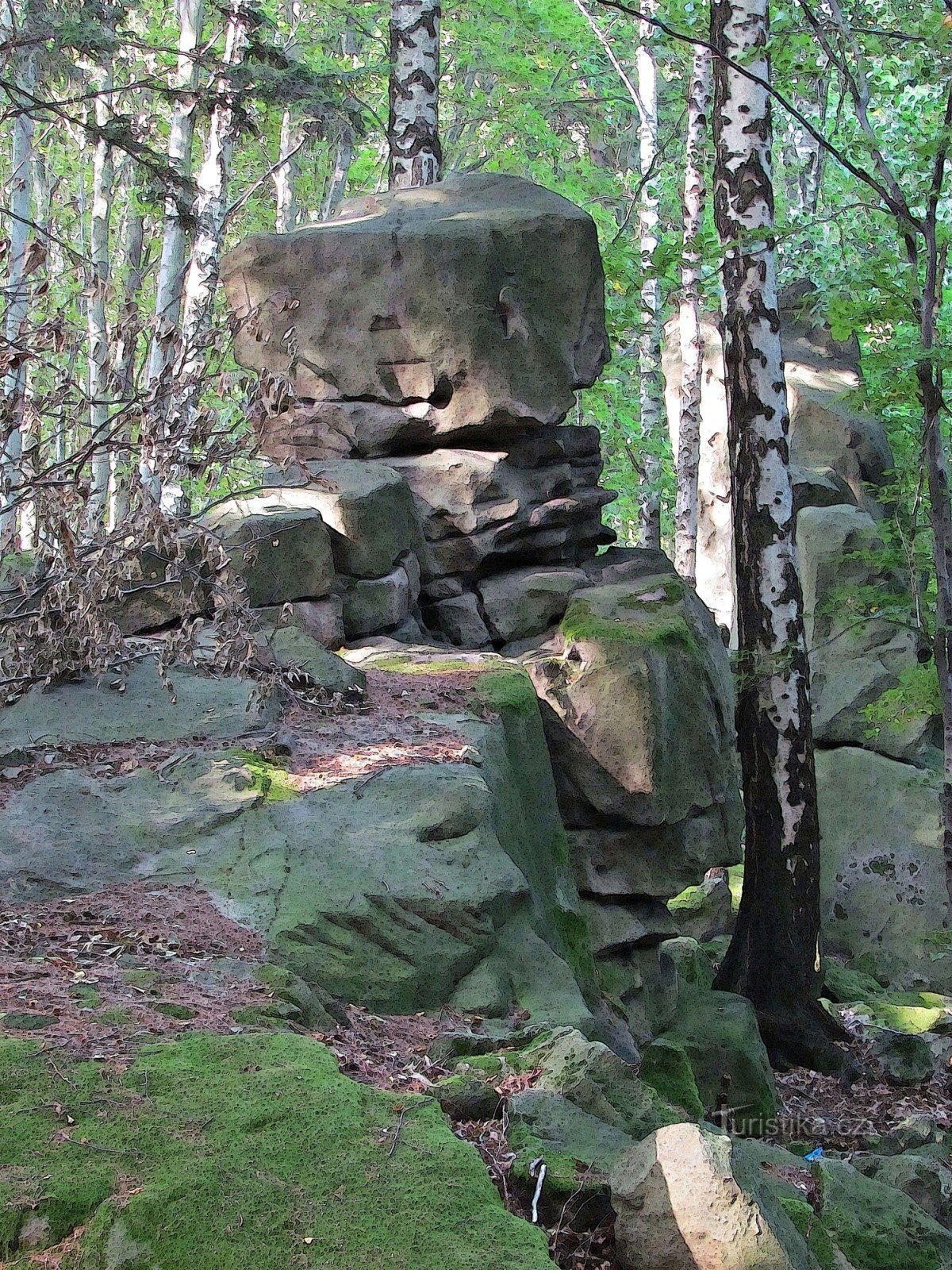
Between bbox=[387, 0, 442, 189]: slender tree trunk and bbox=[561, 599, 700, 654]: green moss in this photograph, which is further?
bbox=[387, 0, 442, 189]: slender tree trunk

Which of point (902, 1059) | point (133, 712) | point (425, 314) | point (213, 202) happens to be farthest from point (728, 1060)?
point (213, 202)

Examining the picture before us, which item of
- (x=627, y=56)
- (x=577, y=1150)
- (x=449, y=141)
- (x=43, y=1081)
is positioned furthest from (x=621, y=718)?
(x=627, y=56)

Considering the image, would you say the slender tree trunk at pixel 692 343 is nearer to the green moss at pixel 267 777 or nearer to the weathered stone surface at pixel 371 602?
the weathered stone surface at pixel 371 602

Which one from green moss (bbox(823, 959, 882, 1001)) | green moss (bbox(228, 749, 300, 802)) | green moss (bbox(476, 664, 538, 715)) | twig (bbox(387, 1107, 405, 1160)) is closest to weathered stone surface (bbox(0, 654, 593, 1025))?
green moss (bbox(228, 749, 300, 802))

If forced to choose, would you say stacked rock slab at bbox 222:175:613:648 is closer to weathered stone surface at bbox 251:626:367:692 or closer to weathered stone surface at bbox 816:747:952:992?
weathered stone surface at bbox 251:626:367:692

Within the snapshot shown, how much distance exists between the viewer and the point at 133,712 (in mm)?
7121

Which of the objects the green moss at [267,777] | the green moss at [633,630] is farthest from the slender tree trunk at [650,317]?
the green moss at [267,777]

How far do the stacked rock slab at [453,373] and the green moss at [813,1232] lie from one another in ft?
20.0

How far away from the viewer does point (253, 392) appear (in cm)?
612

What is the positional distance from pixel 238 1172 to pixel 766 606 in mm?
8030

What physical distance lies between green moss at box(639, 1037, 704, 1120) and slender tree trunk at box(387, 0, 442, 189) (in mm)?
8237

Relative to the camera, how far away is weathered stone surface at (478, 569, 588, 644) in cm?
980

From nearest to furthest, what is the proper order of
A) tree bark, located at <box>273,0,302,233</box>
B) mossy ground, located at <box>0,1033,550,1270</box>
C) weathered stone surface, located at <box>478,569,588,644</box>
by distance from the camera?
mossy ground, located at <box>0,1033,550,1270</box> → weathered stone surface, located at <box>478,569,588,644</box> → tree bark, located at <box>273,0,302,233</box>

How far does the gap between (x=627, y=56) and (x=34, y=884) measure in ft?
89.7
